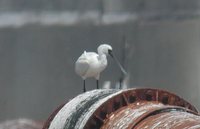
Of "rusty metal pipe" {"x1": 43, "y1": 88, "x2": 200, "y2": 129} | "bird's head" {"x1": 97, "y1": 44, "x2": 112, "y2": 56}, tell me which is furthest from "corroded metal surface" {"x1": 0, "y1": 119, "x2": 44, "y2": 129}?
"rusty metal pipe" {"x1": 43, "y1": 88, "x2": 200, "y2": 129}

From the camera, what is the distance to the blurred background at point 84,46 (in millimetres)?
9922

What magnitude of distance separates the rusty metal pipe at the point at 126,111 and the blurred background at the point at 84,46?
3708 mm

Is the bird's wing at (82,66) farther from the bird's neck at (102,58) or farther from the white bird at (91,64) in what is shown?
the bird's neck at (102,58)

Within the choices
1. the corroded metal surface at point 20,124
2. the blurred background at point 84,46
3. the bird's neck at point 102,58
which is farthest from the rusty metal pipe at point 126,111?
the corroded metal surface at point 20,124

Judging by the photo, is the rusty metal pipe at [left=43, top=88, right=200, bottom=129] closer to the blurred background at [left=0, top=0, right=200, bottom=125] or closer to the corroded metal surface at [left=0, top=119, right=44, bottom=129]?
the blurred background at [left=0, top=0, right=200, bottom=125]

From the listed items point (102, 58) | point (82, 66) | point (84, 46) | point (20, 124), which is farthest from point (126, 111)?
point (84, 46)

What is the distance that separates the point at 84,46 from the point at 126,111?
5041mm

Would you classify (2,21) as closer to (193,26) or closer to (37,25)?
(37,25)

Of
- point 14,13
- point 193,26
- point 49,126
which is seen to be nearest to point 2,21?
point 14,13

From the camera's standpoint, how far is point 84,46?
10695 mm

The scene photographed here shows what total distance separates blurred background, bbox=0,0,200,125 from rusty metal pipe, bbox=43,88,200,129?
146 inches

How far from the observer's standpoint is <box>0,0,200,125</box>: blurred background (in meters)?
9.92

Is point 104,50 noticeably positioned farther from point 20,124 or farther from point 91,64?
point 20,124

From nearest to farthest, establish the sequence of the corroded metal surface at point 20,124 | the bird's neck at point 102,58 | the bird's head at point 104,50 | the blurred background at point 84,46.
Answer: the bird's neck at point 102,58, the bird's head at point 104,50, the blurred background at point 84,46, the corroded metal surface at point 20,124
